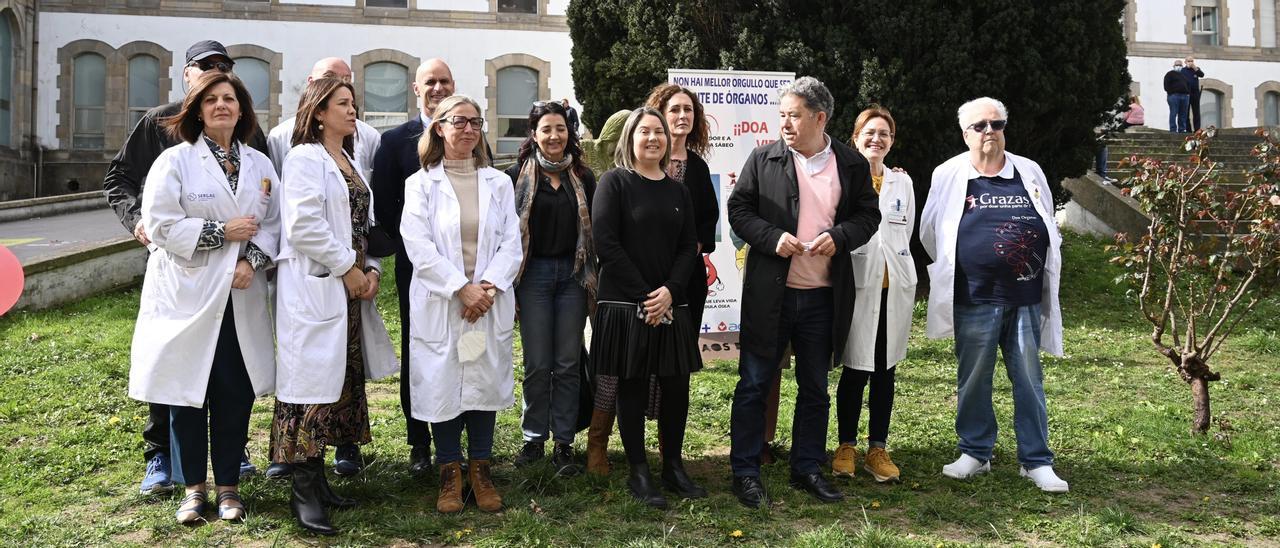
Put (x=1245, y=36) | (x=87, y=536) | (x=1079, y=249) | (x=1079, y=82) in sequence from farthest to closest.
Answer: (x=1245, y=36)
(x=1079, y=249)
(x=1079, y=82)
(x=87, y=536)

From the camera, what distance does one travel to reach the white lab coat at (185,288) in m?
4.03

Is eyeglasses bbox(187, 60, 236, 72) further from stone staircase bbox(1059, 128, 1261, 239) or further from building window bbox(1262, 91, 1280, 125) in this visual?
building window bbox(1262, 91, 1280, 125)

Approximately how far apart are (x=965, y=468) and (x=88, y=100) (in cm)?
Result: 2242

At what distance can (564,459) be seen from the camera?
16.4 ft

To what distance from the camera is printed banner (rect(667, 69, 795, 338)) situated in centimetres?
685

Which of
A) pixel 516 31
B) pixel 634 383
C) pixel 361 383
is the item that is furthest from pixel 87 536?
pixel 516 31

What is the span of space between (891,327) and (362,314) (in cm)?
252

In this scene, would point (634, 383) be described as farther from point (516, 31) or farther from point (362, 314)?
point (516, 31)

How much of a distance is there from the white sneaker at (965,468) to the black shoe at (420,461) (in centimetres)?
260

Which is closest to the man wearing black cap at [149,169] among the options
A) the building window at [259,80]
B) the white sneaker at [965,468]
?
the white sneaker at [965,468]

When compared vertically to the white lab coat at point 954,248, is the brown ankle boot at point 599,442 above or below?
below

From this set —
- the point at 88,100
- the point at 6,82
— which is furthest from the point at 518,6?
the point at 6,82

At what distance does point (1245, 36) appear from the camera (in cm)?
2672

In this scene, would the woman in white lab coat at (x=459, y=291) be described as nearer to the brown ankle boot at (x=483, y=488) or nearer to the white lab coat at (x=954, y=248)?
the brown ankle boot at (x=483, y=488)
